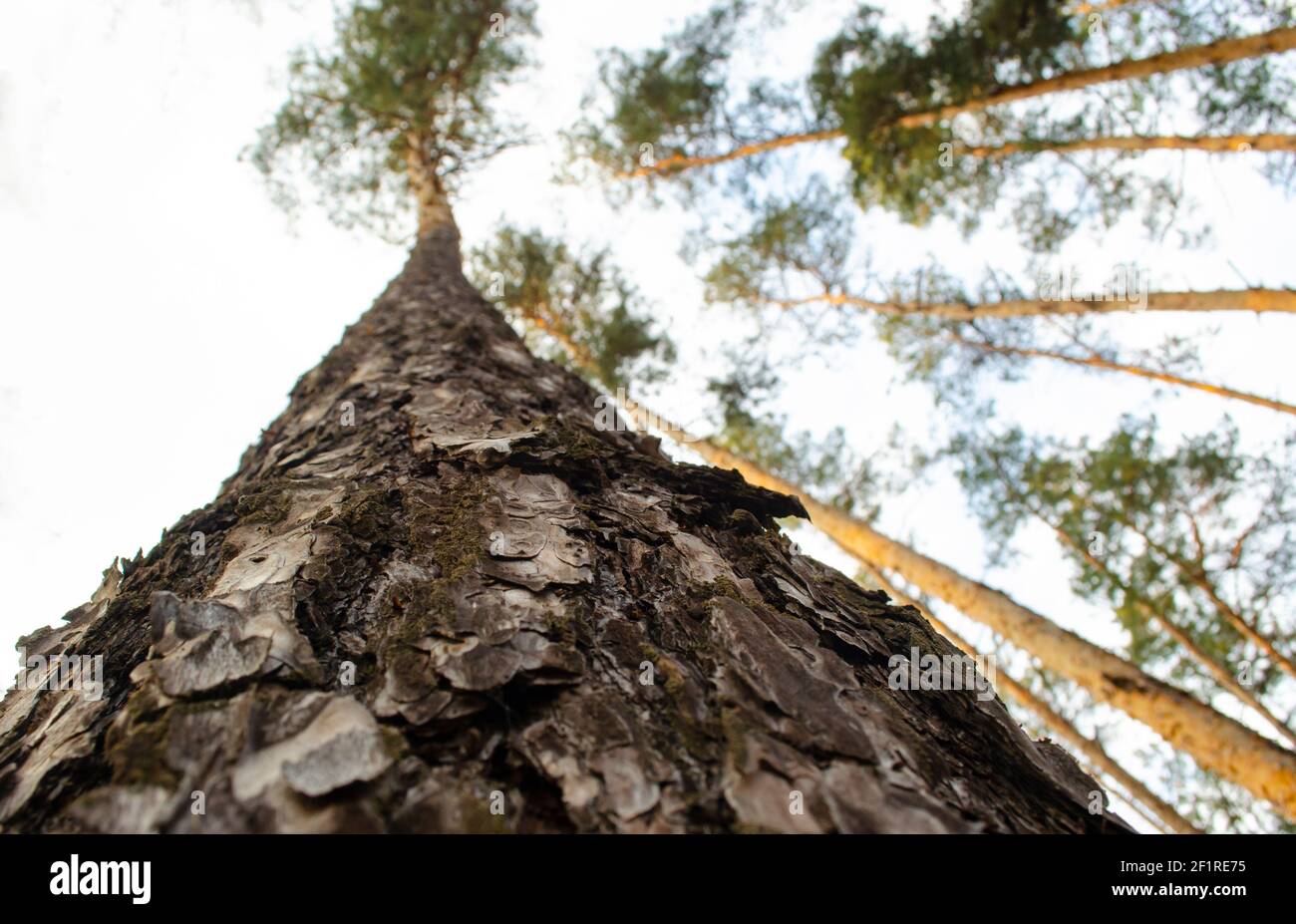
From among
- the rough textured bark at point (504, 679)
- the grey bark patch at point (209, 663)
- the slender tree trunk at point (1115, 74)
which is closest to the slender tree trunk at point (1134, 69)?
the slender tree trunk at point (1115, 74)

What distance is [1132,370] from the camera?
8.12 meters

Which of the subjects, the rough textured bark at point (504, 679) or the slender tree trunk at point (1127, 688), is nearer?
the rough textured bark at point (504, 679)

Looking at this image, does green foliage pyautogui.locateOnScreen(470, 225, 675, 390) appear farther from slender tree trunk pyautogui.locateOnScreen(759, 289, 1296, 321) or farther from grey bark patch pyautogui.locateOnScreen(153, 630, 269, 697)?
grey bark patch pyautogui.locateOnScreen(153, 630, 269, 697)

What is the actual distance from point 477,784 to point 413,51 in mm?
7894

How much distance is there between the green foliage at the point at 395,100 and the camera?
23.3ft

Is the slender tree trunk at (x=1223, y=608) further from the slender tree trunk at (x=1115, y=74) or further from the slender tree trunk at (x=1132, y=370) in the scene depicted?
the slender tree trunk at (x=1115, y=74)

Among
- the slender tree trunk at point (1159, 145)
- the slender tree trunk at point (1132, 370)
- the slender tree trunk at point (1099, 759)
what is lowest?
the slender tree trunk at point (1099, 759)

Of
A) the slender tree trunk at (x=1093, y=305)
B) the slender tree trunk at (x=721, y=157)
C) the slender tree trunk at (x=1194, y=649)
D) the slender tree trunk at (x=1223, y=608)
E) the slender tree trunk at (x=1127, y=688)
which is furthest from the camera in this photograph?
the slender tree trunk at (x=721, y=157)

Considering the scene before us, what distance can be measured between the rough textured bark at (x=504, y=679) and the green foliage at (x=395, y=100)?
23.0 feet

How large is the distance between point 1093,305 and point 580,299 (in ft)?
21.1

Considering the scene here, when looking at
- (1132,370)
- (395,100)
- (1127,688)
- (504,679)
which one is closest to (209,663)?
(504,679)

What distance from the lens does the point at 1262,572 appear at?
8.12 m

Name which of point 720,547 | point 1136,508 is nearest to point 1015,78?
point 1136,508

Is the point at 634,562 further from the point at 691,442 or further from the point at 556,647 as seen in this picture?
the point at 691,442
